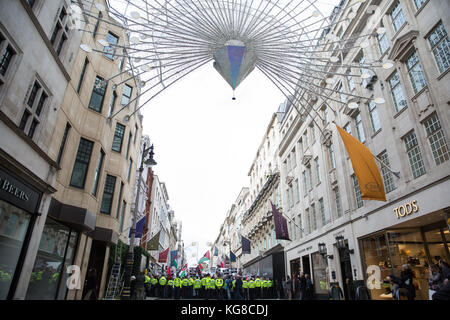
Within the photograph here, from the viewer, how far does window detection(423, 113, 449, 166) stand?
14.1 meters

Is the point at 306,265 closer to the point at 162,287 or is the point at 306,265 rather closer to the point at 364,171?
the point at 162,287

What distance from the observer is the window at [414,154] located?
51.9 feet

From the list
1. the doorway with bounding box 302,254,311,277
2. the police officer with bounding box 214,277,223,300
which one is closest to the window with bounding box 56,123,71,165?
the police officer with bounding box 214,277,223,300

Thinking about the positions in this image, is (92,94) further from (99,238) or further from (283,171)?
(283,171)

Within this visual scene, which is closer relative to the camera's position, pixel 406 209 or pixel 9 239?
pixel 9 239

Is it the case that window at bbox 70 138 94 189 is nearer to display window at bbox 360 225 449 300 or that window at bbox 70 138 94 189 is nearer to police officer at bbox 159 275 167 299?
police officer at bbox 159 275 167 299

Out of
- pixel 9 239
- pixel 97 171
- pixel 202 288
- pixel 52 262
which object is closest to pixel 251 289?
pixel 202 288

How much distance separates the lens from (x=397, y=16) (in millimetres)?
18250

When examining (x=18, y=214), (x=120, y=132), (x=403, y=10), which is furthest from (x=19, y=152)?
(x=403, y=10)

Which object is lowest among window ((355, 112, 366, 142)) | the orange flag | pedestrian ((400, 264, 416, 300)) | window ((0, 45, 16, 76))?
pedestrian ((400, 264, 416, 300))

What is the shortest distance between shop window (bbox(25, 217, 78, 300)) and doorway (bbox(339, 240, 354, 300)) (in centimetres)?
1924

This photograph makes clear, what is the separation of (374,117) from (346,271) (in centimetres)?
1244

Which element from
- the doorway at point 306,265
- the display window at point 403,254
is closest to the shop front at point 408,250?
the display window at point 403,254
